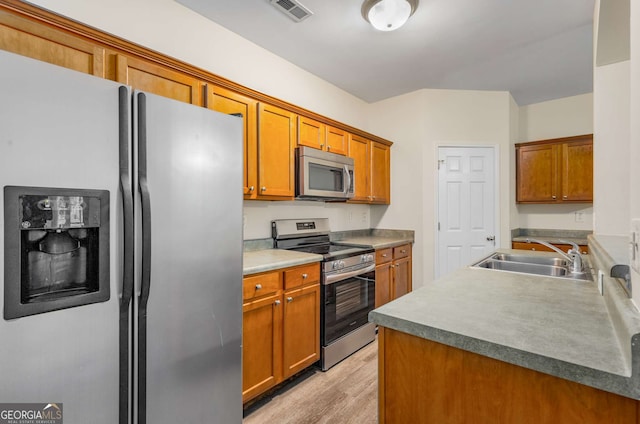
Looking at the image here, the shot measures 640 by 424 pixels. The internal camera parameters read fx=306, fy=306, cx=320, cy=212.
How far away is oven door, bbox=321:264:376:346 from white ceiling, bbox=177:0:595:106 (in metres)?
2.00

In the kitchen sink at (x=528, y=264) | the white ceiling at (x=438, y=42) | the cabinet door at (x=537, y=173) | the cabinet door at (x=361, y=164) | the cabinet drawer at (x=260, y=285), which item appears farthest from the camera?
the cabinet door at (x=537, y=173)

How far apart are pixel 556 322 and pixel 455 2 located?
7.15 feet

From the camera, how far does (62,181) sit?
104 cm

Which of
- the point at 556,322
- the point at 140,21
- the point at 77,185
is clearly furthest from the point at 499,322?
the point at 140,21

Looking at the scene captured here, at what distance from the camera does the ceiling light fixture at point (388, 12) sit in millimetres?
2090

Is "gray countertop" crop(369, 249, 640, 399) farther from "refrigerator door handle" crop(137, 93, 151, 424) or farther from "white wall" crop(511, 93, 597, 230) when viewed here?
"white wall" crop(511, 93, 597, 230)

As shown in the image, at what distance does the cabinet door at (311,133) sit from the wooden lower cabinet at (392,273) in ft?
4.03

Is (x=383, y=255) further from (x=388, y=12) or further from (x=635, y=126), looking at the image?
(x=635, y=126)

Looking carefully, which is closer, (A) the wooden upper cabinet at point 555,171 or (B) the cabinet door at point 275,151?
(B) the cabinet door at point 275,151

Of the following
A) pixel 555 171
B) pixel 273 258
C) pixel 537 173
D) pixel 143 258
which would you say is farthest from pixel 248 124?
pixel 555 171

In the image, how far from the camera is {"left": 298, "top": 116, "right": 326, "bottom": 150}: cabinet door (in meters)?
2.74

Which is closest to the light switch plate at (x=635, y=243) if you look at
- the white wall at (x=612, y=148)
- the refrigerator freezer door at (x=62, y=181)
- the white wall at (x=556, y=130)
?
the white wall at (x=612, y=148)

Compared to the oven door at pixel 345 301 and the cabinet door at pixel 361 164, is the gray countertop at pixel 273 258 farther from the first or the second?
the cabinet door at pixel 361 164

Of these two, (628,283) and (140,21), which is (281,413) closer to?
(628,283)
